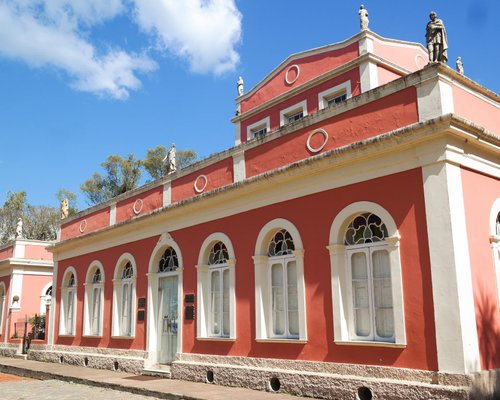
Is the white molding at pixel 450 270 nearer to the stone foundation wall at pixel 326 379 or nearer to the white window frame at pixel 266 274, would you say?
the stone foundation wall at pixel 326 379

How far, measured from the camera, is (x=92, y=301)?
15.7 meters

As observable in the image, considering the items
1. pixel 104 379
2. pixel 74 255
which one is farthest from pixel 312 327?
pixel 74 255

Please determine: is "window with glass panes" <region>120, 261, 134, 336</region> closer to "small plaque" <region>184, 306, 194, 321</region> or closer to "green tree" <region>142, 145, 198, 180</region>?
"small plaque" <region>184, 306, 194, 321</region>

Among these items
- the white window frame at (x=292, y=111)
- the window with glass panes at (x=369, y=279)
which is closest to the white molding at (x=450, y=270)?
the window with glass panes at (x=369, y=279)

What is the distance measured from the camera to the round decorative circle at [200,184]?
39.1 feet

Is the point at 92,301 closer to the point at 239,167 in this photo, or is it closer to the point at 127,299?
the point at 127,299

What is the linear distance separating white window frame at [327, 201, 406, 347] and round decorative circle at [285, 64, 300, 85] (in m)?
8.21

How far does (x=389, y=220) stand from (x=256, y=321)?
3423 mm

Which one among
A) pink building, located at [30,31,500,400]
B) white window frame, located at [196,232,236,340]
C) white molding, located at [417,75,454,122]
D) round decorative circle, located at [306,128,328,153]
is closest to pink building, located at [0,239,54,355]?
pink building, located at [30,31,500,400]

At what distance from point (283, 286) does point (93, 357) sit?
7.61 meters

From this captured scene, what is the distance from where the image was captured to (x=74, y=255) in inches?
676

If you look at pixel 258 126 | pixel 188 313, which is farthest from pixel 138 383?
pixel 258 126

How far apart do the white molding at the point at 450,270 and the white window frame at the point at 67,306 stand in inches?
492

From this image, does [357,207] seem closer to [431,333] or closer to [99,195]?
[431,333]
